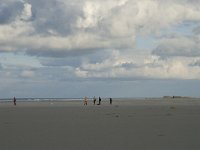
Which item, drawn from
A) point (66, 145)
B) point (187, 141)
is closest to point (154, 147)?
point (187, 141)

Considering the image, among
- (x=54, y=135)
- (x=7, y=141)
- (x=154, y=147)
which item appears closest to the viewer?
(x=154, y=147)

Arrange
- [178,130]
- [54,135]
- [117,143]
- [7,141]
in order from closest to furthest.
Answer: [117,143]
[7,141]
[54,135]
[178,130]

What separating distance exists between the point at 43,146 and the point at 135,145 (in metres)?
3.02

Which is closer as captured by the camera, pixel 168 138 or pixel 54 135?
pixel 168 138

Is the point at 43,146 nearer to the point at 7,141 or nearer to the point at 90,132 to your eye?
the point at 7,141

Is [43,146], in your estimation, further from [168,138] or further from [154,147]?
[168,138]

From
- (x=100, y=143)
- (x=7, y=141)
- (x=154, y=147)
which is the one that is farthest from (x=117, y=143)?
(x=7, y=141)

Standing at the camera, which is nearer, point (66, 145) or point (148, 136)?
point (66, 145)

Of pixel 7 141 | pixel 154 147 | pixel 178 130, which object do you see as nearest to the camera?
pixel 154 147

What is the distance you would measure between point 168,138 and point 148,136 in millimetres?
896

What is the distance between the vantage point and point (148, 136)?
15.7m

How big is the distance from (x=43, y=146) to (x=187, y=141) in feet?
16.2

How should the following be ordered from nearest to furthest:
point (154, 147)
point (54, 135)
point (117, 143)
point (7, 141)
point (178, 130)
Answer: point (154, 147) < point (117, 143) < point (7, 141) < point (54, 135) < point (178, 130)

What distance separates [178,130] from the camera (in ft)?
58.1
